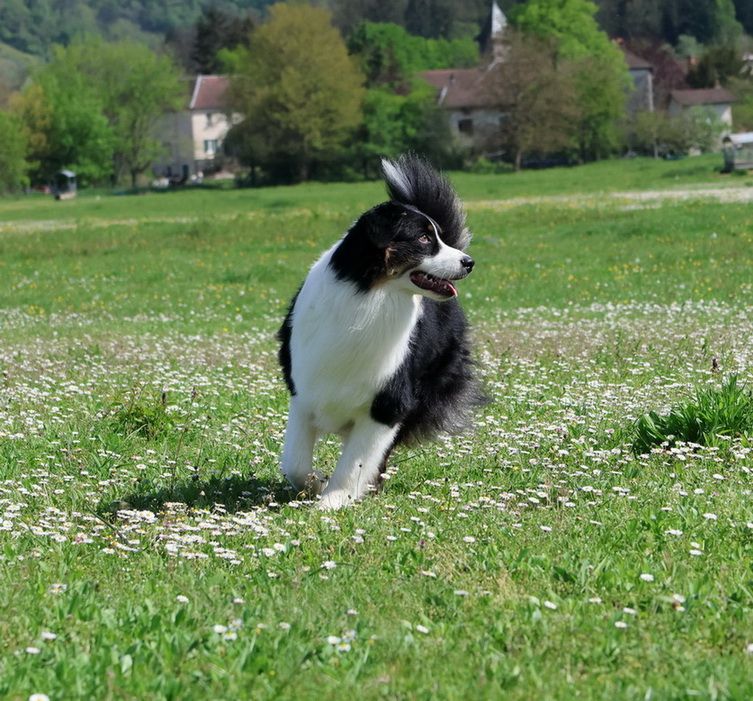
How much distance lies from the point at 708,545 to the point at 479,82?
342ft

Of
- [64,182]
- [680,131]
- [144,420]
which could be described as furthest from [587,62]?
[144,420]

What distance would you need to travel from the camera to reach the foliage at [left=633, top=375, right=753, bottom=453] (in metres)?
7.75

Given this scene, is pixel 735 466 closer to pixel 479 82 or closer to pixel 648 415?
pixel 648 415

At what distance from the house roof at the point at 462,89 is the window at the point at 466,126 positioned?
61.4 inches

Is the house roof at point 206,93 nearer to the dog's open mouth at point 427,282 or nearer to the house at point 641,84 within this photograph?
the house at point 641,84

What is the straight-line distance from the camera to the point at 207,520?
6023mm

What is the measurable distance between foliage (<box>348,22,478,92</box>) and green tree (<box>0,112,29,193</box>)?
104 ft

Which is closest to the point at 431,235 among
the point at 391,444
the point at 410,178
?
the point at 410,178

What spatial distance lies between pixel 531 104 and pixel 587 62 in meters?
8.60

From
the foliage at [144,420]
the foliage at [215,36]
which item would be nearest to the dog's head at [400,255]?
the foliage at [144,420]

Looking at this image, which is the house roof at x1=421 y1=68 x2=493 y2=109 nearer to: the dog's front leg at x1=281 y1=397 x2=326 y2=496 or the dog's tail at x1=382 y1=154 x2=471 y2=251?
the dog's tail at x1=382 y1=154 x2=471 y2=251

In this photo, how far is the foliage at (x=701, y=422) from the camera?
25.4ft

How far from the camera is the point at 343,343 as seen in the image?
260 inches

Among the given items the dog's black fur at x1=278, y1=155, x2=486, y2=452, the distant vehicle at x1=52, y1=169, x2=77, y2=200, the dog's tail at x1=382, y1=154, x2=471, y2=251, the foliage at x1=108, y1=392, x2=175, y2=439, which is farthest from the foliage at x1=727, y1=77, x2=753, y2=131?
the dog's tail at x1=382, y1=154, x2=471, y2=251
